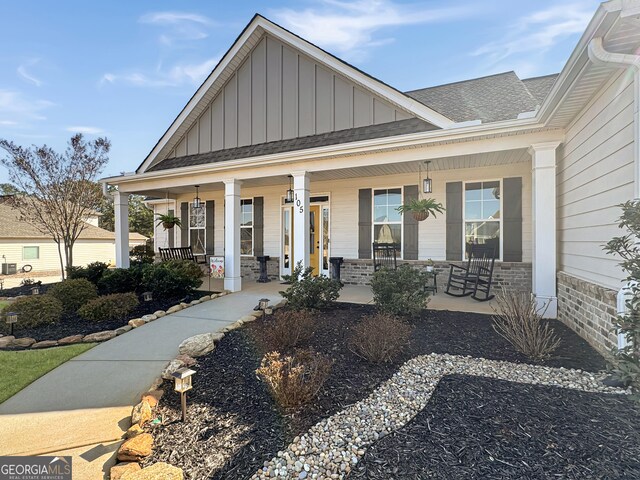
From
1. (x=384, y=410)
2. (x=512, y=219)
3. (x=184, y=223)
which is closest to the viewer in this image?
(x=384, y=410)

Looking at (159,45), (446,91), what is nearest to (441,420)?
(446,91)

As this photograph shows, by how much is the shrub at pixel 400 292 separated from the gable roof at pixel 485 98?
360 centimetres

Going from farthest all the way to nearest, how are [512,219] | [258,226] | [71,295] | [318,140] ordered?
[258,226]
[318,140]
[512,219]
[71,295]

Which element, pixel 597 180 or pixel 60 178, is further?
pixel 60 178

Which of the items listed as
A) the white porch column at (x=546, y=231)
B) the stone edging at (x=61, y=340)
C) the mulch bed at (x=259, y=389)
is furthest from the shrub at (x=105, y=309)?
the white porch column at (x=546, y=231)

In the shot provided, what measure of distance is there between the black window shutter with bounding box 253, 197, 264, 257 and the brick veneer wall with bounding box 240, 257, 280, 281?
0.31 m

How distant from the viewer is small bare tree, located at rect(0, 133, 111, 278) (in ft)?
30.2

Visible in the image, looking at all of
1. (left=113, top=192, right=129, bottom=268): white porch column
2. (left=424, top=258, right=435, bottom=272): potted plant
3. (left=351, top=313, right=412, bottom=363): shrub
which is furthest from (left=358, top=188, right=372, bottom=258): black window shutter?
(left=113, top=192, right=129, bottom=268): white porch column

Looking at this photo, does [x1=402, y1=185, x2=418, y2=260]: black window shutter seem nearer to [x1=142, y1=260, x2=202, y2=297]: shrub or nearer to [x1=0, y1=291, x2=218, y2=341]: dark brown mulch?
[x1=142, y1=260, x2=202, y2=297]: shrub

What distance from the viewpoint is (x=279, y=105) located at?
802cm

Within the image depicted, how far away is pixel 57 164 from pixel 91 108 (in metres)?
3.61

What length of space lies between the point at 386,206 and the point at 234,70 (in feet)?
17.7

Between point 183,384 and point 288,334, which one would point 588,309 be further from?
point 183,384

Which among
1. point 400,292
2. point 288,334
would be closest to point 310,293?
point 400,292
